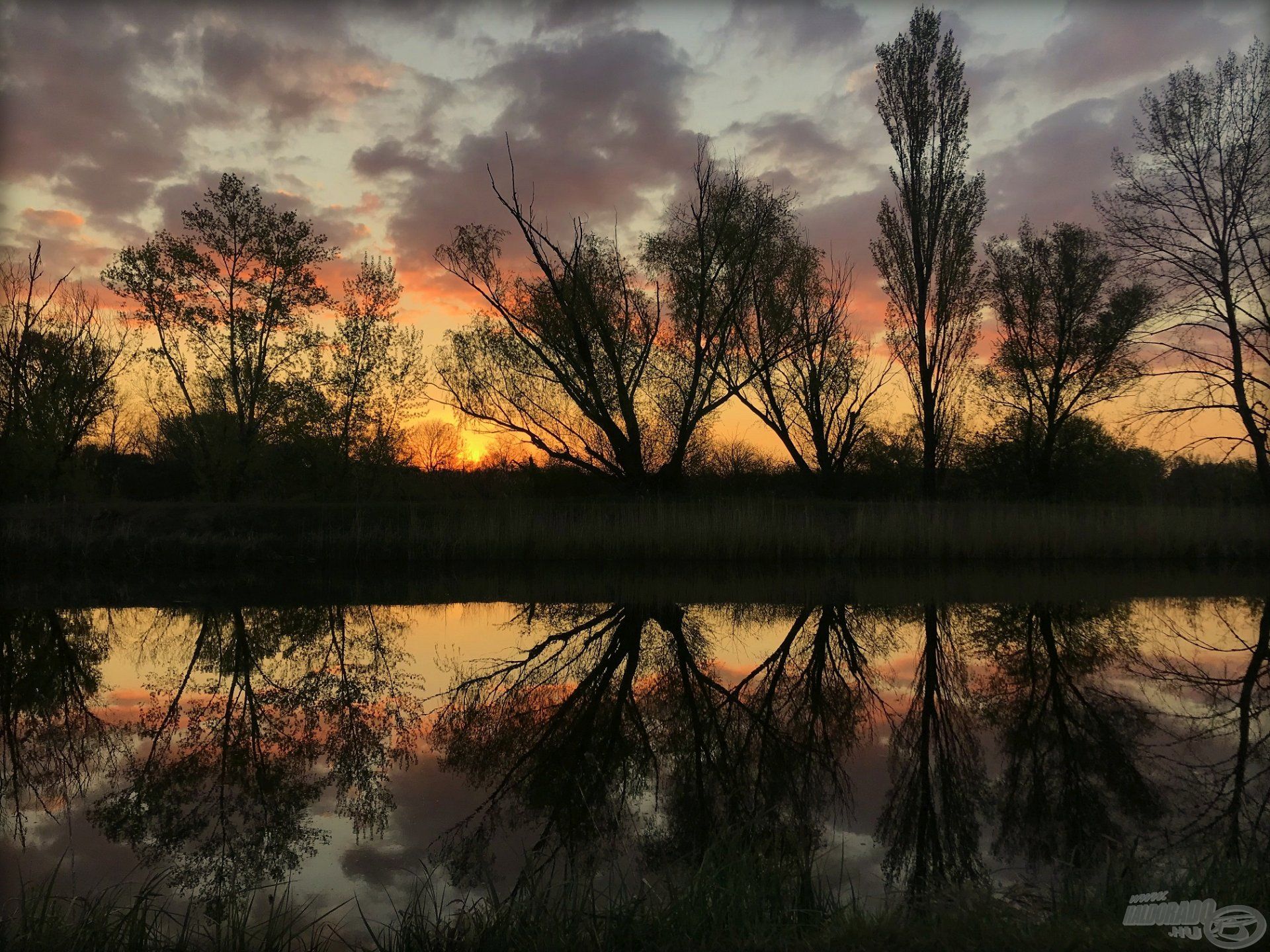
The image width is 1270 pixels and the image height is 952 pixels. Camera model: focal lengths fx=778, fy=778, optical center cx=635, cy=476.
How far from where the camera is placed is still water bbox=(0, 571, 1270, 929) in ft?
11.5

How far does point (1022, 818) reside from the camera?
152 inches

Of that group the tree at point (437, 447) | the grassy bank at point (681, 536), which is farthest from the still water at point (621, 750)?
the tree at point (437, 447)

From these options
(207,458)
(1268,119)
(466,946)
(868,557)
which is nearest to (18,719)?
(466,946)

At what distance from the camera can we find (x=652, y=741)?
510cm

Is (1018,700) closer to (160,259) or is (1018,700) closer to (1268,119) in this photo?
(1268,119)

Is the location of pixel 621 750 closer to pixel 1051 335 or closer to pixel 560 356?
pixel 560 356

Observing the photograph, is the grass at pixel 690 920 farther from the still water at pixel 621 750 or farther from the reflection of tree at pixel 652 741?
the reflection of tree at pixel 652 741

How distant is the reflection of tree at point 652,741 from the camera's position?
12.3ft

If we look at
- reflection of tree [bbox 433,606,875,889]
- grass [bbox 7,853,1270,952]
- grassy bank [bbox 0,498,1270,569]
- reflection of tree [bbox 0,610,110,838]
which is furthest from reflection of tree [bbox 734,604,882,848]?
grassy bank [bbox 0,498,1270,569]

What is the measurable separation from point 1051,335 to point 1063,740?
892 inches

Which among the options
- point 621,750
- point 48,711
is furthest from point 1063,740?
point 48,711

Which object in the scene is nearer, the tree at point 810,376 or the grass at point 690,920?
the grass at point 690,920

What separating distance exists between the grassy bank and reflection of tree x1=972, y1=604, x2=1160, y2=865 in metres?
6.87

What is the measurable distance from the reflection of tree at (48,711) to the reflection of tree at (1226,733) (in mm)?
5799
